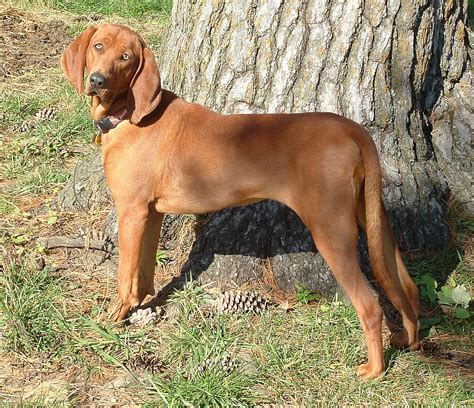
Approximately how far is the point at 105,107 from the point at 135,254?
0.84 meters

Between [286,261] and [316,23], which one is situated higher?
[316,23]

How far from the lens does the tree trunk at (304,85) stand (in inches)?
179

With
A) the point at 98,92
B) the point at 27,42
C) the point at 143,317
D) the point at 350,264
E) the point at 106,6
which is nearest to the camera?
the point at 350,264

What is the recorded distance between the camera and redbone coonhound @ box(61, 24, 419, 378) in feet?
12.2

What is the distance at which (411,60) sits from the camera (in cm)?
479

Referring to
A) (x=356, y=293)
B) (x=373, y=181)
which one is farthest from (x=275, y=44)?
(x=356, y=293)

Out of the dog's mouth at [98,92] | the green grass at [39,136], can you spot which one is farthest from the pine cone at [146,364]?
the green grass at [39,136]

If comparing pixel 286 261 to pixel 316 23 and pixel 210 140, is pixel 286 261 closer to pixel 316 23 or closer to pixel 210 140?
pixel 210 140

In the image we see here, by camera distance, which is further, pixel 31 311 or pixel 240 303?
pixel 240 303

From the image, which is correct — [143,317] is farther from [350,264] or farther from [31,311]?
[350,264]

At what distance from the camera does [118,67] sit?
3877mm

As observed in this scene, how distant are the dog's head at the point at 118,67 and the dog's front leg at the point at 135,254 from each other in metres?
0.54

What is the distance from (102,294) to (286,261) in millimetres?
1180

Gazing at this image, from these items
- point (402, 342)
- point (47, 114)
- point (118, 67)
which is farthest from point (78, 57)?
point (47, 114)
